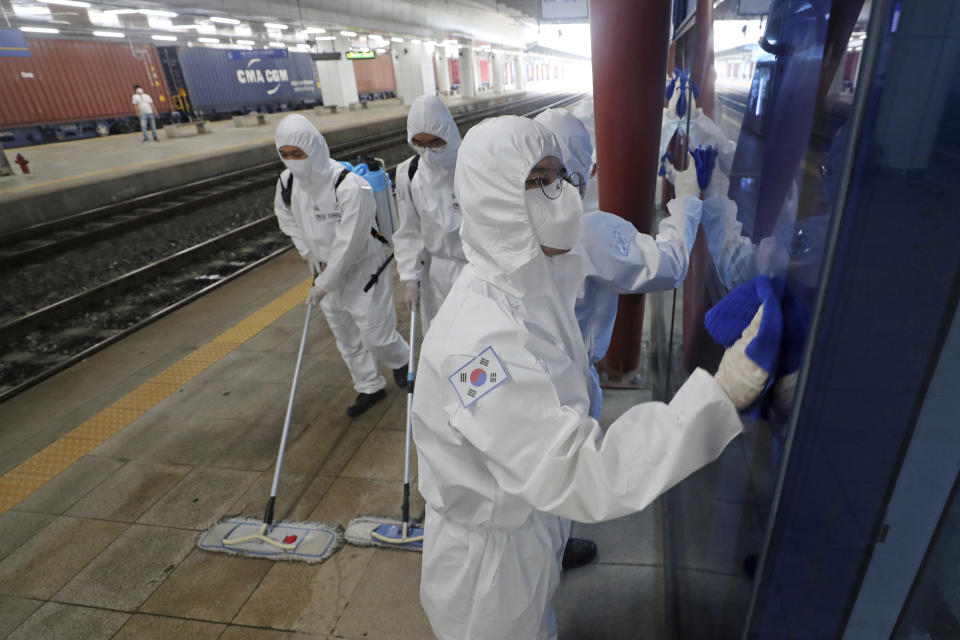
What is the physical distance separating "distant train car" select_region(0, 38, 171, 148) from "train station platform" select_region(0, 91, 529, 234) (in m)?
0.77

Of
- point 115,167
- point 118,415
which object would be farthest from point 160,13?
point 118,415

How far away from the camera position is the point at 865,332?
Answer: 0.89 metres

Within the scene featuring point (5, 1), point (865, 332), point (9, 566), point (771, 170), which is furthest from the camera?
point (5, 1)

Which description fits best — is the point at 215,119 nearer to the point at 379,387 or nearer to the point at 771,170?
the point at 379,387

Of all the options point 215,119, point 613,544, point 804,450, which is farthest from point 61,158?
point 804,450

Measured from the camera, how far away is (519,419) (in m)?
1.26

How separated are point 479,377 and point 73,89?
24.0 metres

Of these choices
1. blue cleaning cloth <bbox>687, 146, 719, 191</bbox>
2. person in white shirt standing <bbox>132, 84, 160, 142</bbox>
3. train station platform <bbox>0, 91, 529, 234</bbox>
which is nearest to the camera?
blue cleaning cloth <bbox>687, 146, 719, 191</bbox>

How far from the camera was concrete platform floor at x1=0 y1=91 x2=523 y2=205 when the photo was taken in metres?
11.5

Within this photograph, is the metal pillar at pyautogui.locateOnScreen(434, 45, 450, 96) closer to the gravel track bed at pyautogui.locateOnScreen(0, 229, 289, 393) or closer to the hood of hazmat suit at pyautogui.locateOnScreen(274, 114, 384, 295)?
the gravel track bed at pyautogui.locateOnScreen(0, 229, 289, 393)

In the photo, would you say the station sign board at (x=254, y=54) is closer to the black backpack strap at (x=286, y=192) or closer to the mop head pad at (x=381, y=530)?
the black backpack strap at (x=286, y=192)

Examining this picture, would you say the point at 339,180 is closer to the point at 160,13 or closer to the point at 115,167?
the point at 115,167

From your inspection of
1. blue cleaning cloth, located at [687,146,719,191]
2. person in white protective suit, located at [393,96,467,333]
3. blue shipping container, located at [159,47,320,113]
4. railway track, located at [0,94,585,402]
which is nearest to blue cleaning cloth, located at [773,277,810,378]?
blue cleaning cloth, located at [687,146,719,191]

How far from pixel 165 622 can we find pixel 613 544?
2351 millimetres
